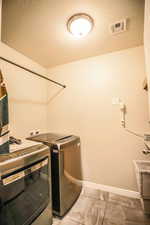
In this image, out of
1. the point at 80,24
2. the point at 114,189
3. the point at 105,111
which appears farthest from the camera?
the point at 105,111

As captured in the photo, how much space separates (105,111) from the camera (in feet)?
6.01

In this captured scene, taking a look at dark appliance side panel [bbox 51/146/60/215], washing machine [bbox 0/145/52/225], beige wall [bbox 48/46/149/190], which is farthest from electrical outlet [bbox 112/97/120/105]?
washing machine [bbox 0/145/52/225]

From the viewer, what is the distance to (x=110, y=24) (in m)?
1.26

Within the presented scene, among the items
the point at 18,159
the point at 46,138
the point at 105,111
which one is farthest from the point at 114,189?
the point at 18,159

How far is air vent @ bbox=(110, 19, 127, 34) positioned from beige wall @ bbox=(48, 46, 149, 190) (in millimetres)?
436

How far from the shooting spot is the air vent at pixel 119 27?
4.10 ft

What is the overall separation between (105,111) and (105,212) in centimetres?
137

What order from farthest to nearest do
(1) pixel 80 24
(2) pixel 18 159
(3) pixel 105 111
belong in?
(3) pixel 105 111 → (1) pixel 80 24 → (2) pixel 18 159

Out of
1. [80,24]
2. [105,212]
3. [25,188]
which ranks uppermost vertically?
[80,24]

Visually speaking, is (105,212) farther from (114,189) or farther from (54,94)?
(54,94)

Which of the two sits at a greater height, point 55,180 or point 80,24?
point 80,24

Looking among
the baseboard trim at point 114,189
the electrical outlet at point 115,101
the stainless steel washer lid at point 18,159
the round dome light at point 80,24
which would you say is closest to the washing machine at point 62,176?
the stainless steel washer lid at point 18,159

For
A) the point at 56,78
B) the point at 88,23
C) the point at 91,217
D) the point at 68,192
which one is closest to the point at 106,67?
the point at 88,23

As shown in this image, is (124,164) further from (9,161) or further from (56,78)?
(56,78)
